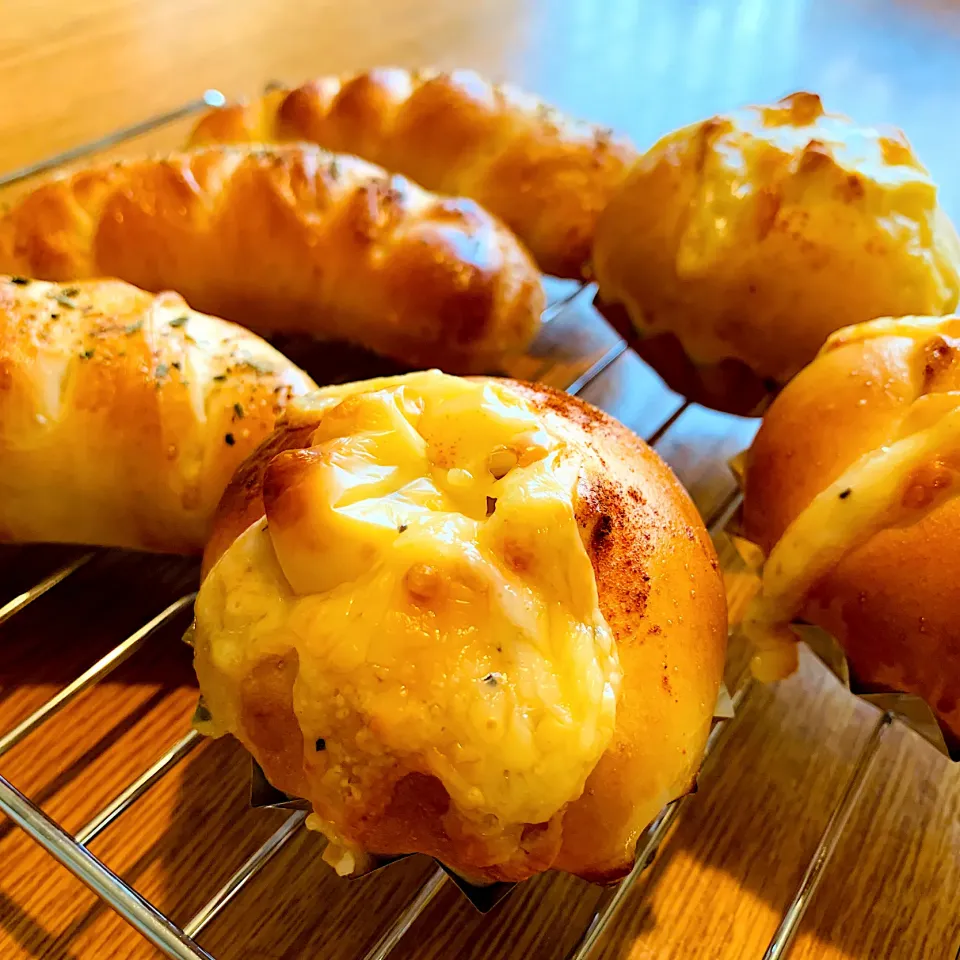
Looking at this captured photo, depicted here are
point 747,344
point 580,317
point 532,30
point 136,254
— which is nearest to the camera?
point 747,344

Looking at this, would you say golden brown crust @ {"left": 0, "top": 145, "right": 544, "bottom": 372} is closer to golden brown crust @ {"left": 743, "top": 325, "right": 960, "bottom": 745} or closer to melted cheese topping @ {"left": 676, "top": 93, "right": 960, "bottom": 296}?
melted cheese topping @ {"left": 676, "top": 93, "right": 960, "bottom": 296}

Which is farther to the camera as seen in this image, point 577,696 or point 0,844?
point 0,844

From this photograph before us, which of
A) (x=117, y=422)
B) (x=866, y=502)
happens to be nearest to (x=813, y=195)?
(x=866, y=502)

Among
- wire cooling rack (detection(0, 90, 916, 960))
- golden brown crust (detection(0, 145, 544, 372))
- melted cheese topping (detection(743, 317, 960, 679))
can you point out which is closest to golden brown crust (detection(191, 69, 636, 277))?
golden brown crust (detection(0, 145, 544, 372))

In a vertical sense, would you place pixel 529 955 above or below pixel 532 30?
below

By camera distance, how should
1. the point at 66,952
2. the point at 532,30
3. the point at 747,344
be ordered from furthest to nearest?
the point at 532,30, the point at 747,344, the point at 66,952

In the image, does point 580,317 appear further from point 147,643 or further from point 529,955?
point 529,955

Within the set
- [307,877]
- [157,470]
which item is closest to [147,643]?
[157,470]

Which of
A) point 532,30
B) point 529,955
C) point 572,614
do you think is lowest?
point 529,955
